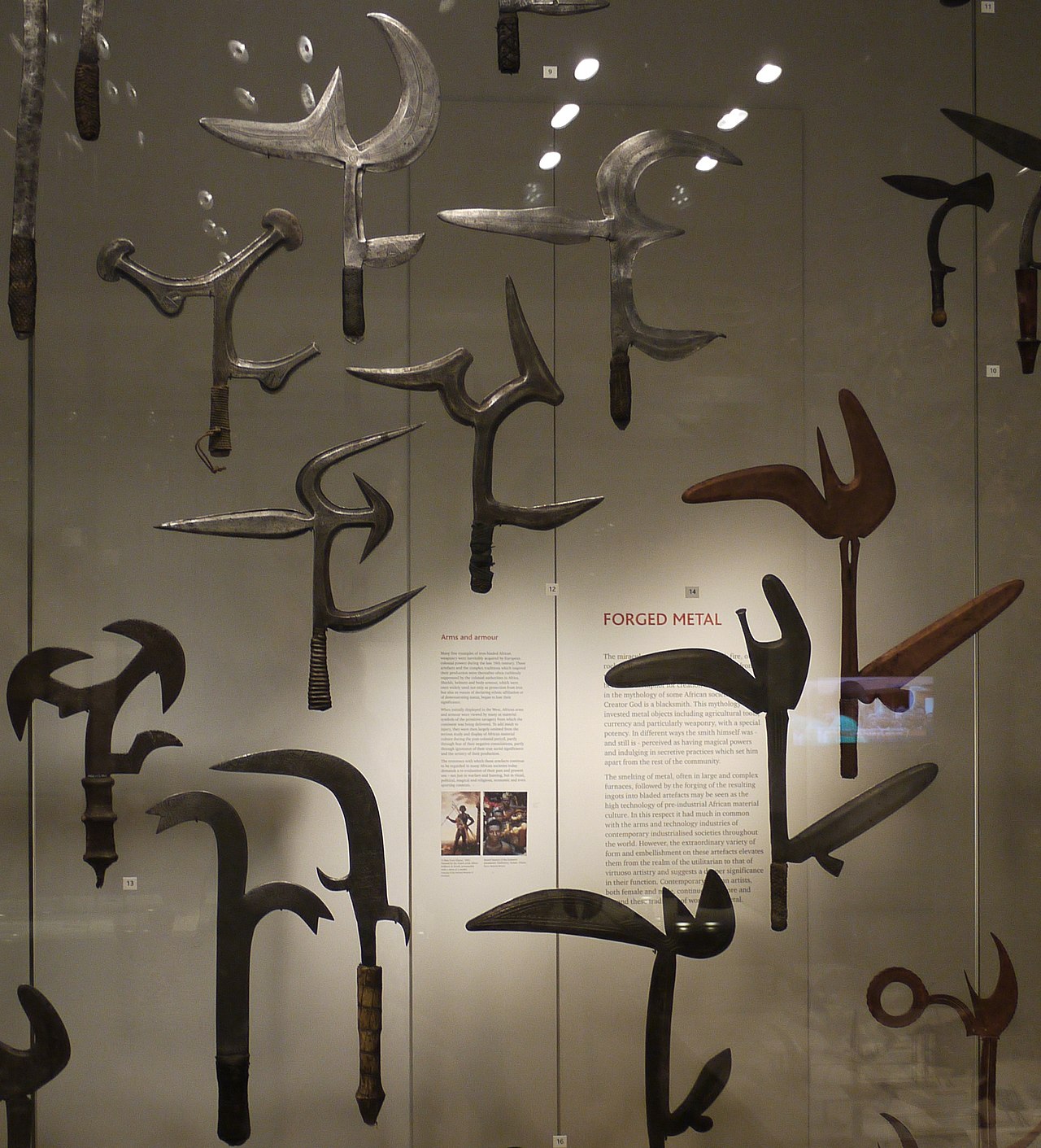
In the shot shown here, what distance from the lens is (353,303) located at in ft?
6.93

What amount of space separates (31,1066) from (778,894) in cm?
151

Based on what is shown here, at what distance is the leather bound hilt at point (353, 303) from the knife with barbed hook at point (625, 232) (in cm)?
21

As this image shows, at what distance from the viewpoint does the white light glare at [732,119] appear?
7.23ft

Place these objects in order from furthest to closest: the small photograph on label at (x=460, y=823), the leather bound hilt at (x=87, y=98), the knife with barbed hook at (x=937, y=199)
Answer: the knife with barbed hook at (x=937, y=199)
the small photograph on label at (x=460, y=823)
the leather bound hilt at (x=87, y=98)

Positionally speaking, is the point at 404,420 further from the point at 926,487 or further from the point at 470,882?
the point at 926,487

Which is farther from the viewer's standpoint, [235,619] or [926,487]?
[926,487]

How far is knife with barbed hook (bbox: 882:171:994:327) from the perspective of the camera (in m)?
2.26

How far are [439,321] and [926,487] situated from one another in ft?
3.54

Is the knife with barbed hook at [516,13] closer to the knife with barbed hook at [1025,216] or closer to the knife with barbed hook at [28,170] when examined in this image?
the knife with barbed hook at [1025,216]

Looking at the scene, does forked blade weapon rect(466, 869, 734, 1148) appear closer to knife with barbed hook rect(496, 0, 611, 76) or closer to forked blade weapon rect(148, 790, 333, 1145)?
forked blade weapon rect(148, 790, 333, 1145)

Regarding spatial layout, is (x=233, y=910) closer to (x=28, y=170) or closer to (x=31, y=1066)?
(x=31, y=1066)

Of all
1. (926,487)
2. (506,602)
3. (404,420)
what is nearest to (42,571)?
(404,420)

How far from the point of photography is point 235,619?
2.13 metres

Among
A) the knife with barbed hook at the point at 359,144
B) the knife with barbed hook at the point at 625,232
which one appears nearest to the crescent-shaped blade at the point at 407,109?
the knife with barbed hook at the point at 359,144
